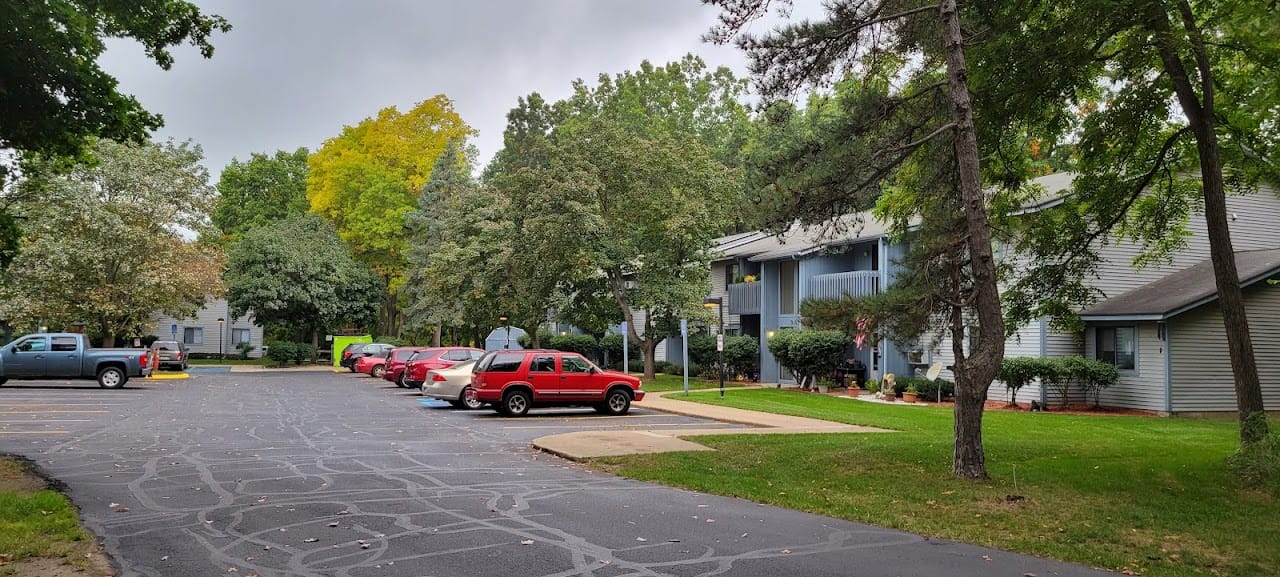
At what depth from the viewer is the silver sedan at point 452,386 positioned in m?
24.4

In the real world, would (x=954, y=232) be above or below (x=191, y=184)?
below

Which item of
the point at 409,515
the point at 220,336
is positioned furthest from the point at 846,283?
the point at 220,336

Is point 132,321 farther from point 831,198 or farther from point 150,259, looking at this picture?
point 831,198

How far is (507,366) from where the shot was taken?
22219 millimetres

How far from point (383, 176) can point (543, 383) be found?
44.3 m

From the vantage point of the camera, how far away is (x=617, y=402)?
2348cm

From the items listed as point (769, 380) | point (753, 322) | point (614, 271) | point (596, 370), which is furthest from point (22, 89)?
point (753, 322)

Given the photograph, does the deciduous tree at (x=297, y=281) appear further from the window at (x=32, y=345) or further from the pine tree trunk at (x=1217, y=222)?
the pine tree trunk at (x=1217, y=222)

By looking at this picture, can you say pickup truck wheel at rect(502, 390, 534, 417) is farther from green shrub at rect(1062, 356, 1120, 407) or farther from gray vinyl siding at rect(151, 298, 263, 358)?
gray vinyl siding at rect(151, 298, 263, 358)

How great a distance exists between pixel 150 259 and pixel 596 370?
28252mm

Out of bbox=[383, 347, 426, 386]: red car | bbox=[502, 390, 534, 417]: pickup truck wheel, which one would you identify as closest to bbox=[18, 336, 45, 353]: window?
bbox=[383, 347, 426, 386]: red car

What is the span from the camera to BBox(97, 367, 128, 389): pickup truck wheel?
103 ft

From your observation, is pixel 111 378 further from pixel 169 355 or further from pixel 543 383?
pixel 543 383

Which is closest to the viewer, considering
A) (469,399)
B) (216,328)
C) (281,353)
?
(469,399)
